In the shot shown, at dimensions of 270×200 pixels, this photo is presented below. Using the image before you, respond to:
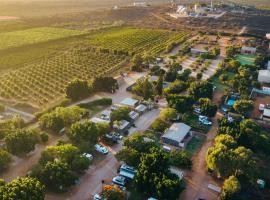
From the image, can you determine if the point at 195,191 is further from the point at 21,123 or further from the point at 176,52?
the point at 176,52

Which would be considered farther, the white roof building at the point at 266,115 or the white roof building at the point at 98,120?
the white roof building at the point at 266,115

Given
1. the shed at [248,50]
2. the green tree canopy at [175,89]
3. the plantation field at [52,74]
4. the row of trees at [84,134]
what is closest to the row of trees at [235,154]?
the green tree canopy at [175,89]

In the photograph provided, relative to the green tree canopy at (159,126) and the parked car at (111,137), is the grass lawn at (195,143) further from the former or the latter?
the parked car at (111,137)

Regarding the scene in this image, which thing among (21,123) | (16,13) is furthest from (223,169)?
(16,13)

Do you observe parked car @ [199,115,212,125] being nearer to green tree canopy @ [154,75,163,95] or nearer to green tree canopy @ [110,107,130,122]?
green tree canopy @ [154,75,163,95]

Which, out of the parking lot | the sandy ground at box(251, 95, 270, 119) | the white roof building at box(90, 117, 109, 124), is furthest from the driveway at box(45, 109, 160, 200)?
the sandy ground at box(251, 95, 270, 119)

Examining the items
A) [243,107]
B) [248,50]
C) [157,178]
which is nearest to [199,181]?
[157,178]
